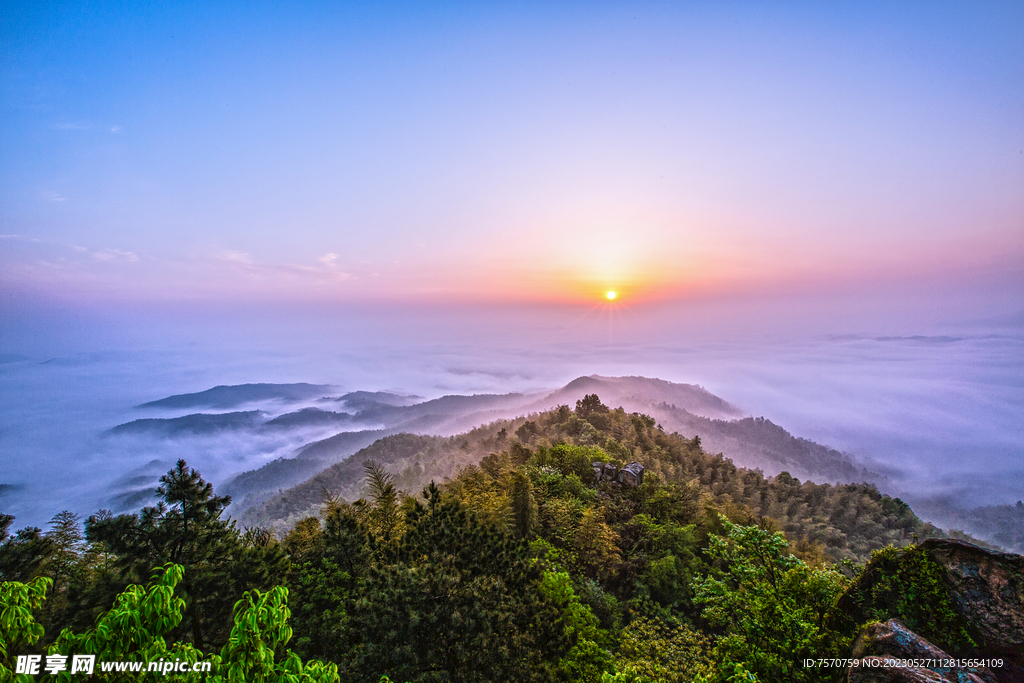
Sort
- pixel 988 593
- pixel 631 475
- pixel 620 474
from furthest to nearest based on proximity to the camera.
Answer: pixel 620 474 < pixel 631 475 < pixel 988 593

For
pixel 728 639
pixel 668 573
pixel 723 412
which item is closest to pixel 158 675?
pixel 728 639

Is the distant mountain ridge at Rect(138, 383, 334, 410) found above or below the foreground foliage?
below

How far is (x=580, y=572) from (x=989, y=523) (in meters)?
112

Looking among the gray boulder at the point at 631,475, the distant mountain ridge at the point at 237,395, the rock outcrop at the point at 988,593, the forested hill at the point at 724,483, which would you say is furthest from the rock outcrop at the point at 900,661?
the distant mountain ridge at the point at 237,395

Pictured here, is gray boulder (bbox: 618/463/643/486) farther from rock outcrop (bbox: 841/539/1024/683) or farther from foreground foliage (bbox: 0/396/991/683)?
rock outcrop (bbox: 841/539/1024/683)

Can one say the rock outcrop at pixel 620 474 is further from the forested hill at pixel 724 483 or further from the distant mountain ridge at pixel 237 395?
the distant mountain ridge at pixel 237 395

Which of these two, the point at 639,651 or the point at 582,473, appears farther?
the point at 582,473

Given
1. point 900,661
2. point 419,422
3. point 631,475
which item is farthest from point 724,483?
point 419,422

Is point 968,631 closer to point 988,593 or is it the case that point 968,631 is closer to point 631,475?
point 988,593

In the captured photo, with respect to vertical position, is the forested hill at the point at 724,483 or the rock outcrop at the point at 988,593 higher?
the rock outcrop at the point at 988,593

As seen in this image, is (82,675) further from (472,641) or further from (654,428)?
(654,428)

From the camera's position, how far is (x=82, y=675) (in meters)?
4.29

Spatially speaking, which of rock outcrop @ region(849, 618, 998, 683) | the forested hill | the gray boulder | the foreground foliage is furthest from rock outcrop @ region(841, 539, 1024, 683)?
the forested hill

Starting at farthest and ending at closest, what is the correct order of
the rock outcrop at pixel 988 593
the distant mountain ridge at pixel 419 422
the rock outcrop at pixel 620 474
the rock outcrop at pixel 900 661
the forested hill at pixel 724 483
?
the distant mountain ridge at pixel 419 422
the forested hill at pixel 724 483
the rock outcrop at pixel 620 474
the rock outcrop at pixel 988 593
the rock outcrop at pixel 900 661
